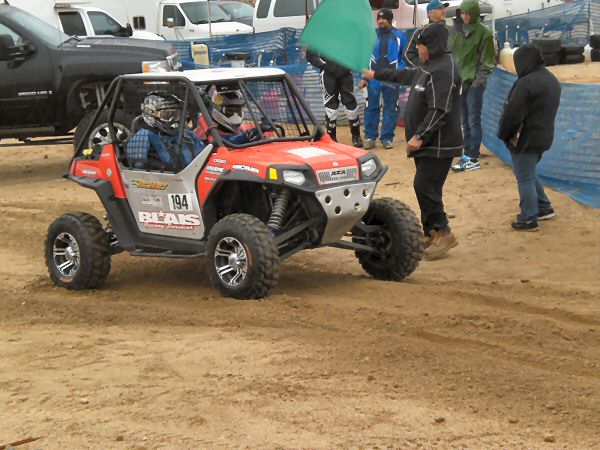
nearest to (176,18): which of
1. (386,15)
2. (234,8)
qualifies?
(234,8)

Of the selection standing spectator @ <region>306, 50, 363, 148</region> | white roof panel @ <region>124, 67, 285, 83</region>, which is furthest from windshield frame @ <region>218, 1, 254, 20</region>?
white roof panel @ <region>124, 67, 285, 83</region>

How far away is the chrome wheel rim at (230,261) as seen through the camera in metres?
7.73

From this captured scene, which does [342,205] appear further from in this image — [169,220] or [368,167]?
[169,220]

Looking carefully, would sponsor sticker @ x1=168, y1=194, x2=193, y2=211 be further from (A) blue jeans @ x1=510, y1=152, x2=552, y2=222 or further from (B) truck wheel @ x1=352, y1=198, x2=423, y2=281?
(A) blue jeans @ x1=510, y1=152, x2=552, y2=222

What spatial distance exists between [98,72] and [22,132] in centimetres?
128

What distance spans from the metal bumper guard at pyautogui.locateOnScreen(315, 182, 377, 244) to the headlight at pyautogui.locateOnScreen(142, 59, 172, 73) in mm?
6485

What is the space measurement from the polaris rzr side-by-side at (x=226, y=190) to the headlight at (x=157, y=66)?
15.9 feet

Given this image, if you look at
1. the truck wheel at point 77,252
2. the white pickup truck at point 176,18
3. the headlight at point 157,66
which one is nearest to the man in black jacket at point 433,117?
the truck wheel at point 77,252

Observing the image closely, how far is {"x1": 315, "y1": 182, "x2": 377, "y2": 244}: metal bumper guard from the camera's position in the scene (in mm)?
7797

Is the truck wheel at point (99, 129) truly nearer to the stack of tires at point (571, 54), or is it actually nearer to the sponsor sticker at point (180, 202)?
the sponsor sticker at point (180, 202)

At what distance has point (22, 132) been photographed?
14203 millimetres

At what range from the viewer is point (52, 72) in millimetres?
14141

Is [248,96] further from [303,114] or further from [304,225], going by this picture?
[304,225]

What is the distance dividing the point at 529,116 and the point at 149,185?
151 inches
